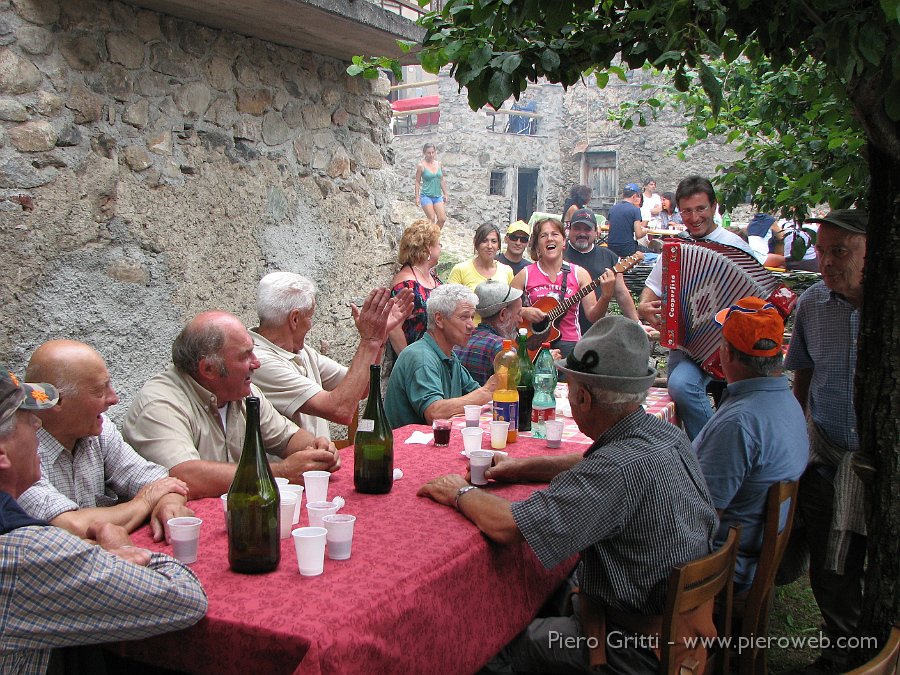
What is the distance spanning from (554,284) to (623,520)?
4.26 m

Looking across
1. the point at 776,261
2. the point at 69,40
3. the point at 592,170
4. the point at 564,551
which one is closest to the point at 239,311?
the point at 69,40

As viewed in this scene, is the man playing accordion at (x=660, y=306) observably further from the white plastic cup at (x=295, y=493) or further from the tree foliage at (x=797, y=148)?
the white plastic cup at (x=295, y=493)

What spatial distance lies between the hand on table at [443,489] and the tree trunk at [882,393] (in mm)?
1272

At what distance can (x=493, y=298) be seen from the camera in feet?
16.1

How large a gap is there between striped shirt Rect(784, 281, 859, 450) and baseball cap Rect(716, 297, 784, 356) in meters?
0.58

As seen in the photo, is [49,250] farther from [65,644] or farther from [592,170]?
[592,170]

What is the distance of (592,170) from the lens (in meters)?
24.6

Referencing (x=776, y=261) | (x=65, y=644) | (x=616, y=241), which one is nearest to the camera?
(x=65, y=644)

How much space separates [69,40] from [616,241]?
883 centimetres

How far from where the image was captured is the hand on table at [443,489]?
8.61 feet

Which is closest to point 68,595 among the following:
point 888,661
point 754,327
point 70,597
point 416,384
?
point 70,597

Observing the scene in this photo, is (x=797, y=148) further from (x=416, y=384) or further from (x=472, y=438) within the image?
(x=472, y=438)

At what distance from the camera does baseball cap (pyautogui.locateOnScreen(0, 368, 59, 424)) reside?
1.90 meters

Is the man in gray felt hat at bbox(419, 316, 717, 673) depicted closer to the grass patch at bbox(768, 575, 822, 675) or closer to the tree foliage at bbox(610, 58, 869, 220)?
the grass patch at bbox(768, 575, 822, 675)
